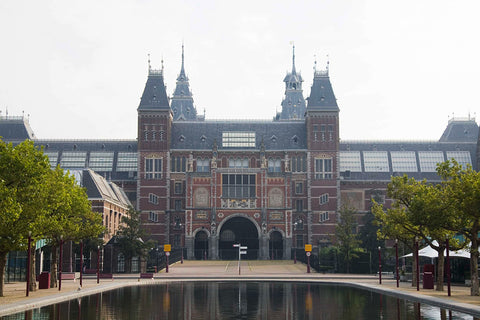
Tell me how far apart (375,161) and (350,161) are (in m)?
3.81

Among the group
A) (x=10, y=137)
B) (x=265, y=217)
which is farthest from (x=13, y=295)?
(x=10, y=137)

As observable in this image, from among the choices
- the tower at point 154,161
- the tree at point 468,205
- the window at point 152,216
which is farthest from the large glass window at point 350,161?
the tree at point 468,205

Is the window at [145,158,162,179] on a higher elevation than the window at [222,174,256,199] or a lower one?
higher

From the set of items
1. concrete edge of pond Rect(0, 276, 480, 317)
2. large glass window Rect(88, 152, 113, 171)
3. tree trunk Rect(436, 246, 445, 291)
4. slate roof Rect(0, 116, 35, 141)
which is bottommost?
concrete edge of pond Rect(0, 276, 480, 317)

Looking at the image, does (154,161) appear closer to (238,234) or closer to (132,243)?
(238,234)

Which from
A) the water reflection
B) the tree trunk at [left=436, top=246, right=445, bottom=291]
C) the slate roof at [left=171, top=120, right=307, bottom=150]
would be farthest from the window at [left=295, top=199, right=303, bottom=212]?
the water reflection

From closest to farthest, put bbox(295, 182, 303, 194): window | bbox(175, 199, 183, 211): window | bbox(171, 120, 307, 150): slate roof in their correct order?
1. bbox(175, 199, 183, 211): window
2. bbox(295, 182, 303, 194): window
3. bbox(171, 120, 307, 150): slate roof

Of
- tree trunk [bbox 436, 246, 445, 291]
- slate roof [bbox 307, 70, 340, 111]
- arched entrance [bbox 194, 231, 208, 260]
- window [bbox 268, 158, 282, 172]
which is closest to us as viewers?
tree trunk [bbox 436, 246, 445, 291]

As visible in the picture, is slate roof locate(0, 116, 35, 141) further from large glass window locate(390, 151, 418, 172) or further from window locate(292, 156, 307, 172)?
large glass window locate(390, 151, 418, 172)

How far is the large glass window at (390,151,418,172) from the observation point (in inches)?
3910

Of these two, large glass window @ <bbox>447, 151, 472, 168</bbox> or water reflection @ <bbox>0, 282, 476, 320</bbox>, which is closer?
water reflection @ <bbox>0, 282, 476, 320</bbox>

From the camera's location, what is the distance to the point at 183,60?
145m

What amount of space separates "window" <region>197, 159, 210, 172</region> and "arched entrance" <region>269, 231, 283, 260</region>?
1342cm

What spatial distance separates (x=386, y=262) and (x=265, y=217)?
2142 centimetres
